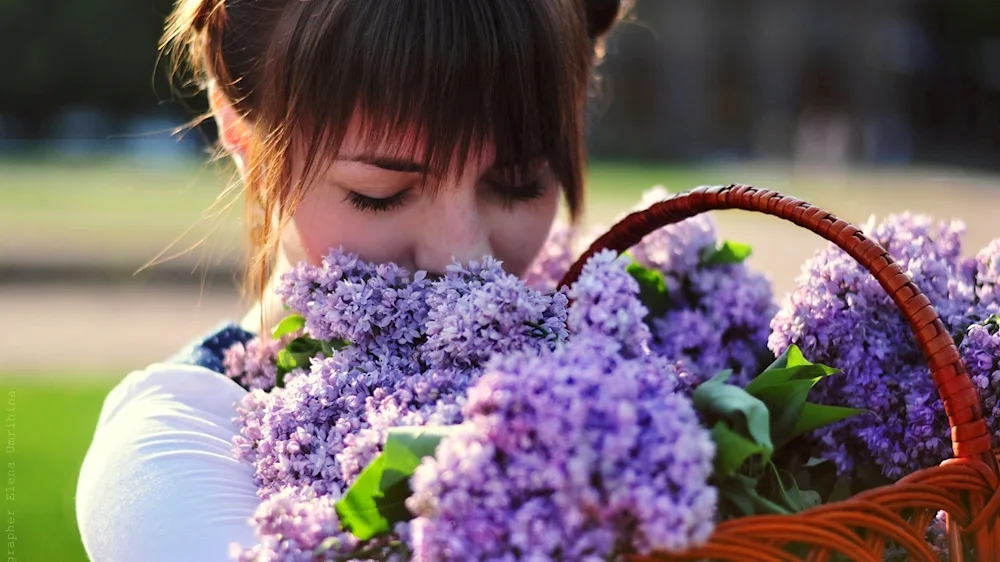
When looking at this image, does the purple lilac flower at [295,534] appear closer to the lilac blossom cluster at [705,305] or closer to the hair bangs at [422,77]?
the hair bangs at [422,77]

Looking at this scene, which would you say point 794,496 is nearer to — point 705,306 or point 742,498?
point 742,498

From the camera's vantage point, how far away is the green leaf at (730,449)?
1076 mm

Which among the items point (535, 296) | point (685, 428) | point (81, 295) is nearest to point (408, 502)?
point (685, 428)

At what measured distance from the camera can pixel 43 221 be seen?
1254cm

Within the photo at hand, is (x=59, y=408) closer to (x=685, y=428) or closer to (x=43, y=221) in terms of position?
(x=685, y=428)

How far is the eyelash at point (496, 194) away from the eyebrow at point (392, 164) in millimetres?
A: 65

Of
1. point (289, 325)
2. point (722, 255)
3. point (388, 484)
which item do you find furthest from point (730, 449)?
point (722, 255)

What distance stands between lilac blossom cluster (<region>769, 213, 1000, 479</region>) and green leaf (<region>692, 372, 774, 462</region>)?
1.36ft

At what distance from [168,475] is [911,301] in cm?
95

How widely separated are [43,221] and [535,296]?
12.4 metres

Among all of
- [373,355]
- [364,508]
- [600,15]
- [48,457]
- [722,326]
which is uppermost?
[600,15]

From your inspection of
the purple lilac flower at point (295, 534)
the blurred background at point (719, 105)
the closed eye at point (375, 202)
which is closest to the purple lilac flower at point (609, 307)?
the purple lilac flower at point (295, 534)

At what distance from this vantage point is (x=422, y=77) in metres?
1.61

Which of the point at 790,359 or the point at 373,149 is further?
the point at 373,149
